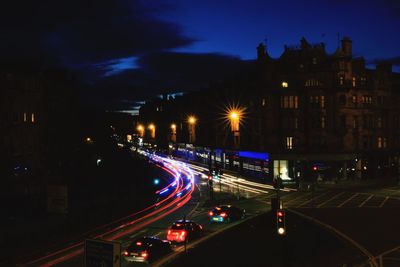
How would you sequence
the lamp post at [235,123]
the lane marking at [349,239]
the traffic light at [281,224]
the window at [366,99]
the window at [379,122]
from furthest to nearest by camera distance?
1. the window at [379,122]
2. the window at [366,99]
3. the lamp post at [235,123]
4. the lane marking at [349,239]
5. the traffic light at [281,224]

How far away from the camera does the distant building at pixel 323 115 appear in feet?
241

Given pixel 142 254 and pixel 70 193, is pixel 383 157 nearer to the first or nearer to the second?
pixel 70 193

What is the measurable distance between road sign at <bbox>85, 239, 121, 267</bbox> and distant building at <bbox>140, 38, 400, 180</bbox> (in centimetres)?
6337

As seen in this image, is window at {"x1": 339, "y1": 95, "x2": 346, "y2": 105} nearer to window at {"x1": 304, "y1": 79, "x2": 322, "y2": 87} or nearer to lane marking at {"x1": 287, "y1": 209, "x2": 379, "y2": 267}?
window at {"x1": 304, "y1": 79, "x2": 322, "y2": 87}

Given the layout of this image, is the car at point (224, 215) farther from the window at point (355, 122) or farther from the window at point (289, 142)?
the window at point (355, 122)

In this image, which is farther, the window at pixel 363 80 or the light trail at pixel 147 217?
the window at pixel 363 80

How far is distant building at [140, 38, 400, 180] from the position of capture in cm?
7331

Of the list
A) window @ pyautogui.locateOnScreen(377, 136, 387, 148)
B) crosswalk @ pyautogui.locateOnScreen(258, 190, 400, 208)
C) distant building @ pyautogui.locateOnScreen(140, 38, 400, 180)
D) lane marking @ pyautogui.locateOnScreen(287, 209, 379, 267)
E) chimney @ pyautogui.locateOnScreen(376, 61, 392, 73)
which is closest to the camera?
lane marking @ pyautogui.locateOnScreen(287, 209, 379, 267)

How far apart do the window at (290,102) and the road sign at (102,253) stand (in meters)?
66.2

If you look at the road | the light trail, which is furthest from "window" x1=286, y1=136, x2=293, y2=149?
the light trail

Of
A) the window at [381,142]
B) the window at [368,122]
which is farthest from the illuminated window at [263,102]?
the window at [381,142]

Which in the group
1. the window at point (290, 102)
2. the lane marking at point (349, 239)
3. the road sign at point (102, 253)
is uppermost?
the window at point (290, 102)

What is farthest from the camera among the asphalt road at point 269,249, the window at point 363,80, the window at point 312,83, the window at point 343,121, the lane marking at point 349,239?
the window at point 363,80

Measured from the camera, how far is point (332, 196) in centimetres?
5669
